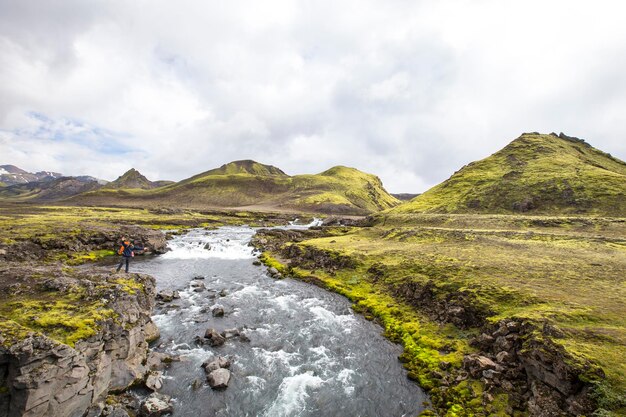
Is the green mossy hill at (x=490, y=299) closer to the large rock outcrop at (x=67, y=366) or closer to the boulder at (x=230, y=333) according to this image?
the boulder at (x=230, y=333)

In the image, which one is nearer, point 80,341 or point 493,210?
point 80,341

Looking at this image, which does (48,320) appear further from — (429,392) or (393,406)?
(429,392)

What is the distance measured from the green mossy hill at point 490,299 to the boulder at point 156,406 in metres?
16.4

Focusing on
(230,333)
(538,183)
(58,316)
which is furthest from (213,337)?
(538,183)

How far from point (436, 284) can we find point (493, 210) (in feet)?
231

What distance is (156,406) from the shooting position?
57.4ft

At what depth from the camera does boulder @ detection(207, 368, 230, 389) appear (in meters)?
20.2

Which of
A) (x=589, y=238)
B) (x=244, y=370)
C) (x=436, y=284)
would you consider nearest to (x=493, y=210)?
(x=589, y=238)

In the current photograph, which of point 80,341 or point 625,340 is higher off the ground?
point 625,340

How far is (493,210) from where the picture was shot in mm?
90375

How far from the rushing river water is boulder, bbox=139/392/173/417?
1.87 feet

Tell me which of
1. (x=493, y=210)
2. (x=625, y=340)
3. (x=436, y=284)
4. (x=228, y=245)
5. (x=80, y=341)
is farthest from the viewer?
(x=493, y=210)

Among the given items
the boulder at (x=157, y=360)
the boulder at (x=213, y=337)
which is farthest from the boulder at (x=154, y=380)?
the boulder at (x=213, y=337)

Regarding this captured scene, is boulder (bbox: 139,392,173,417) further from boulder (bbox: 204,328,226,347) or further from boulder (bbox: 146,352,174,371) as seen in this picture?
boulder (bbox: 204,328,226,347)
